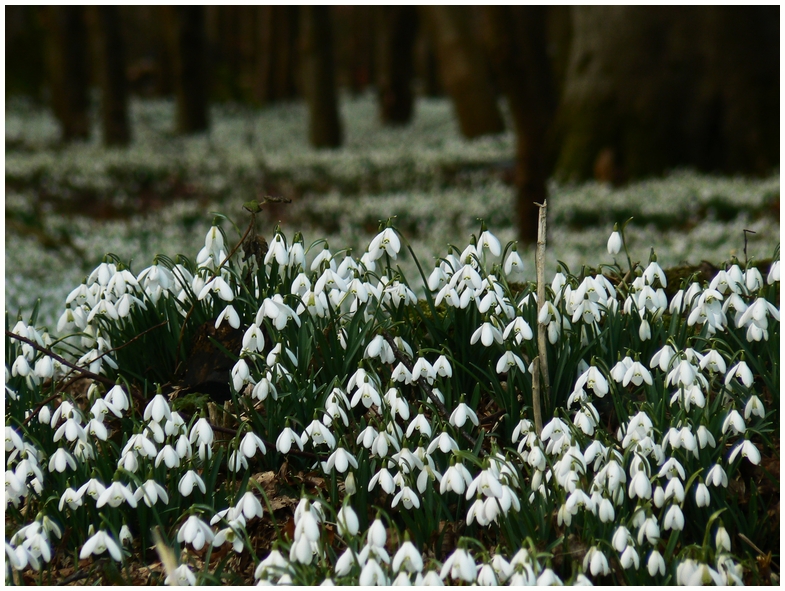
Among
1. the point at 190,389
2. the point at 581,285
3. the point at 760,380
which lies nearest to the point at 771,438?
the point at 760,380

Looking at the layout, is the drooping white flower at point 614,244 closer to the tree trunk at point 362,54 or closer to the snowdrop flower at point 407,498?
the snowdrop flower at point 407,498

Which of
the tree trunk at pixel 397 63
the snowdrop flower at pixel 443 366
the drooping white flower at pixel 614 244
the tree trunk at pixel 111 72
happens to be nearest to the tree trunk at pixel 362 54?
the tree trunk at pixel 397 63

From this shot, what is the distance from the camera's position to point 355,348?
114 inches

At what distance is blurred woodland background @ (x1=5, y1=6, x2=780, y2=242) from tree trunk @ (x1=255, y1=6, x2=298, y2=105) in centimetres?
16

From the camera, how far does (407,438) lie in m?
2.61

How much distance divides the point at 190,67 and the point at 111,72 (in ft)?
6.35

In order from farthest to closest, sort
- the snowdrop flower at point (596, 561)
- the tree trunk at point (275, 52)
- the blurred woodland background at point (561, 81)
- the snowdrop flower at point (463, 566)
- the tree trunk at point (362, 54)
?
the tree trunk at point (362, 54), the tree trunk at point (275, 52), the blurred woodland background at point (561, 81), the snowdrop flower at point (596, 561), the snowdrop flower at point (463, 566)

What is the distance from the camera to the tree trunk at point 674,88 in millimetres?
10305

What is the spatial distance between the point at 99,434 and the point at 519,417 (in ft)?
4.46

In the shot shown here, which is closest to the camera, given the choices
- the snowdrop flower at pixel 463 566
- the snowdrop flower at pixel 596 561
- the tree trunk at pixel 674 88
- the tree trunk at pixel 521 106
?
the snowdrop flower at pixel 463 566

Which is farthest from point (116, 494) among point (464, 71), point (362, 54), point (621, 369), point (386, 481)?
point (362, 54)

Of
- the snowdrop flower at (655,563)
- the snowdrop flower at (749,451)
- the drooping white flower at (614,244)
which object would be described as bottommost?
the snowdrop flower at (655,563)

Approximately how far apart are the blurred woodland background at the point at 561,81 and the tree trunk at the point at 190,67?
0.03 m

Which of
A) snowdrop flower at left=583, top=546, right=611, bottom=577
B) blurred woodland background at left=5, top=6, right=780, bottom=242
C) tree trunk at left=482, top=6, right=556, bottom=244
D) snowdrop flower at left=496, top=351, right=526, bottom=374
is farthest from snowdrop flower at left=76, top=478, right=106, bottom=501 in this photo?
blurred woodland background at left=5, top=6, right=780, bottom=242
